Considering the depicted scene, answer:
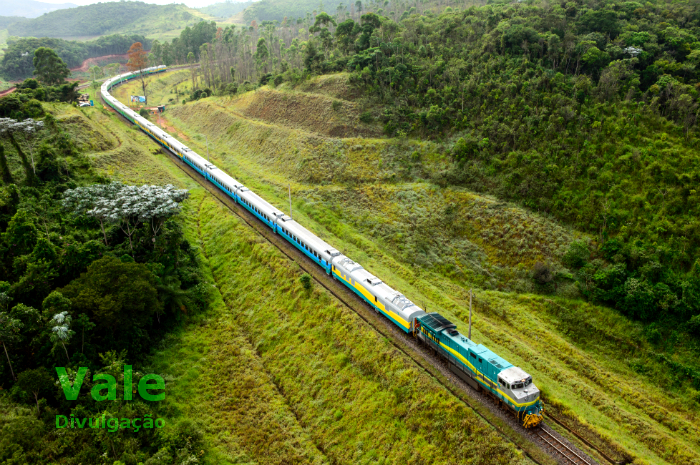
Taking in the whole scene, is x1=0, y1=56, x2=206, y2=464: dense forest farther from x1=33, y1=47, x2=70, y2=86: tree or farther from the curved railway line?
x1=33, y1=47, x2=70, y2=86: tree

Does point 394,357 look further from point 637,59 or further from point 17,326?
point 637,59

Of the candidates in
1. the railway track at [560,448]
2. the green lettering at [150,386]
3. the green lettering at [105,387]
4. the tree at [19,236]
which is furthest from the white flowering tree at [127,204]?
the railway track at [560,448]

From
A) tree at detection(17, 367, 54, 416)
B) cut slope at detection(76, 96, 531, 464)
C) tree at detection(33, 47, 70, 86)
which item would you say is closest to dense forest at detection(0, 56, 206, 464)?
tree at detection(17, 367, 54, 416)

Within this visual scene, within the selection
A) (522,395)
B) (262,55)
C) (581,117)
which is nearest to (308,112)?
(262,55)

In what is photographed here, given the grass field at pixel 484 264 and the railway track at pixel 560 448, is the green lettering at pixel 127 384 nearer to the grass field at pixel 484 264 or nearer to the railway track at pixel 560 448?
the grass field at pixel 484 264

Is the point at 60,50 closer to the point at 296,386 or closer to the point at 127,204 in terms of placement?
the point at 127,204

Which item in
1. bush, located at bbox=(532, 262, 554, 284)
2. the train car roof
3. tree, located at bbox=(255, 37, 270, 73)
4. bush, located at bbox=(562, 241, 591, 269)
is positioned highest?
tree, located at bbox=(255, 37, 270, 73)
